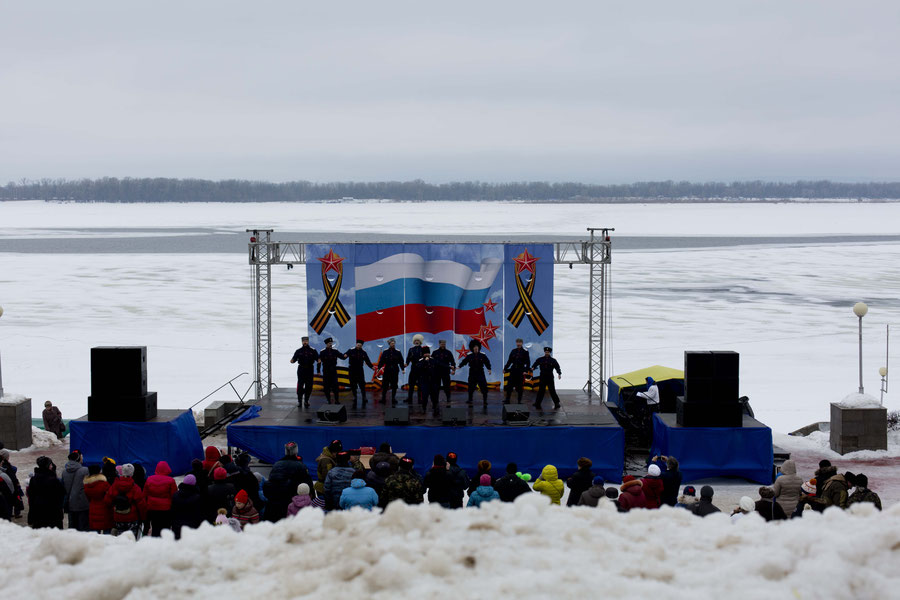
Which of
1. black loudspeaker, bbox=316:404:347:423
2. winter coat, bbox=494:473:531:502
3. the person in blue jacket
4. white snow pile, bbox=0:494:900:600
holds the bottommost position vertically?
black loudspeaker, bbox=316:404:347:423

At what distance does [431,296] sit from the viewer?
1573 cm

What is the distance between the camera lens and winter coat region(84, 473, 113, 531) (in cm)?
837

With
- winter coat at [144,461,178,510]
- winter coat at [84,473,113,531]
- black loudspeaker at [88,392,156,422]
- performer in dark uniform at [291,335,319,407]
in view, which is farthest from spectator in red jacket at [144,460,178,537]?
performer in dark uniform at [291,335,319,407]

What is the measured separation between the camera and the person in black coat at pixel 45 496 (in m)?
8.67

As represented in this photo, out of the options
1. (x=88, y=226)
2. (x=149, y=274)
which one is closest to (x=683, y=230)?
(x=149, y=274)

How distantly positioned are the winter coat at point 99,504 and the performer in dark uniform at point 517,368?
7.22 meters

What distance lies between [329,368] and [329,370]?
43 mm

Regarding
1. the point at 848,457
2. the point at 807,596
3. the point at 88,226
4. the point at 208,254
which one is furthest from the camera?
the point at 88,226

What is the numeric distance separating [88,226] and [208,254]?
1823 inches

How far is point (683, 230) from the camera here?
7906cm

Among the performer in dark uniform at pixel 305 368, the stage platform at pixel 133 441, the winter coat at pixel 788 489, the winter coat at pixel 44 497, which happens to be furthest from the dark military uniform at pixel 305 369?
the winter coat at pixel 788 489

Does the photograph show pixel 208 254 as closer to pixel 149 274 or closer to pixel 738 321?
pixel 149 274

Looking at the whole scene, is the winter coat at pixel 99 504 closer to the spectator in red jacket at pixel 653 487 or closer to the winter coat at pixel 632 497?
the winter coat at pixel 632 497

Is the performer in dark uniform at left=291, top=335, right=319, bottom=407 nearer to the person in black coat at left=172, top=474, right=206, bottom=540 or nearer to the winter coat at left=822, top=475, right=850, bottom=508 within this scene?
the person in black coat at left=172, top=474, right=206, bottom=540
